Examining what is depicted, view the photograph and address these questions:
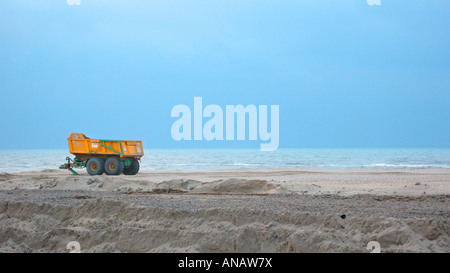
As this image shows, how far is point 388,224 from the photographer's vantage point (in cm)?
718

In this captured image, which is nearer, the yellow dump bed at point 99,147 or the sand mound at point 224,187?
the sand mound at point 224,187

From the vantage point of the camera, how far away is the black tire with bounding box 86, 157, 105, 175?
69.3 feet

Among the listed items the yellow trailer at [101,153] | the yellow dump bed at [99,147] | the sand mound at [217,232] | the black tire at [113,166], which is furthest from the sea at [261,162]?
the sand mound at [217,232]

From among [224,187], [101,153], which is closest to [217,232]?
[224,187]

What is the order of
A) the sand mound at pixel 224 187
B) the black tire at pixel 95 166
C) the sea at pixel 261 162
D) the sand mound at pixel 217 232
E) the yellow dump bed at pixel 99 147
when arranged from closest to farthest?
the sand mound at pixel 217 232
the sand mound at pixel 224 187
the black tire at pixel 95 166
the yellow dump bed at pixel 99 147
the sea at pixel 261 162

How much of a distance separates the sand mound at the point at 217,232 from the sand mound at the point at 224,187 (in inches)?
249

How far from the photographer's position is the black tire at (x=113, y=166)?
21.0m

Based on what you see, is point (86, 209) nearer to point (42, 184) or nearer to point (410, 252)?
point (410, 252)

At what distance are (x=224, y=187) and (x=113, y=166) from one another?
7.82 metres

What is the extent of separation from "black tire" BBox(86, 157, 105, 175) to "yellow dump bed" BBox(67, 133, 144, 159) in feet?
1.03

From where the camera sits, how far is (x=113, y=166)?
21.2 m

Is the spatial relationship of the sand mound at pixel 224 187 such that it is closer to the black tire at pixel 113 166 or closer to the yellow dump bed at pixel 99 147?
the black tire at pixel 113 166

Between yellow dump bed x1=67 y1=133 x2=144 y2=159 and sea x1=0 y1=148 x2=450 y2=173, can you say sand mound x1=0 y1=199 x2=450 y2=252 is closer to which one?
yellow dump bed x1=67 y1=133 x2=144 y2=159

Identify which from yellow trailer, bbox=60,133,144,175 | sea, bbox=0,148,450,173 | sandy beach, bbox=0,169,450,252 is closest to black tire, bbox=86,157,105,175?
yellow trailer, bbox=60,133,144,175
